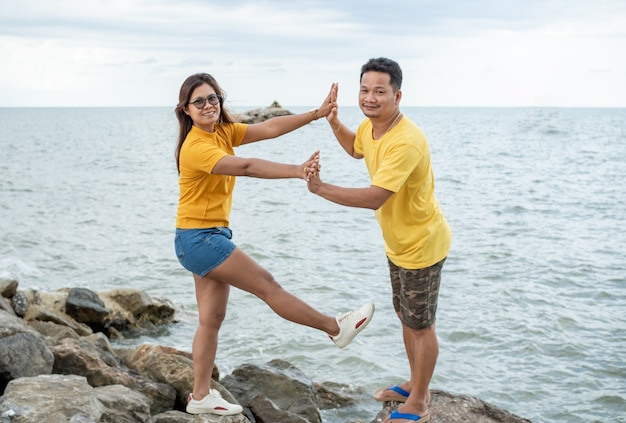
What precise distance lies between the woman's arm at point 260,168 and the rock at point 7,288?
22.0 ft

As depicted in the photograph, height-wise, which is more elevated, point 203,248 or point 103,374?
point 203,248

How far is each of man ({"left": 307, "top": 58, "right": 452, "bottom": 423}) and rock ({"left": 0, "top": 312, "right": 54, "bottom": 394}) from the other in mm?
3324

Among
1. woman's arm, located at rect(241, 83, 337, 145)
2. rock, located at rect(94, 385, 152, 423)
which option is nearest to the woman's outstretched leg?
woman's arm, located at rect(241, 83, 337, 145)

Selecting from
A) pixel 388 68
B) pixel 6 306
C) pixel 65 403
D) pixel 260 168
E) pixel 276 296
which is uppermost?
pixel 388 68

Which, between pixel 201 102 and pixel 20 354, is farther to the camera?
pixel 20 354

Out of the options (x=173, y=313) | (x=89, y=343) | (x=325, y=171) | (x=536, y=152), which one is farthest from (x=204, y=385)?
(x=536, y=152)

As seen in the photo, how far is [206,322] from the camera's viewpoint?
5.16 m

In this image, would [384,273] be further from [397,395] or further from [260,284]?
[260,284]

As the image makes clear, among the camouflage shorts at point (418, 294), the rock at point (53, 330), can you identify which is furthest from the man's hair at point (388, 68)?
the rock at point (53, 330)

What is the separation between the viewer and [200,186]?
4.89 m

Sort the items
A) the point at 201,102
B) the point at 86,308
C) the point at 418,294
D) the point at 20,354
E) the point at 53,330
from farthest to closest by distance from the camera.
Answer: the point at 86,308 < the point at 53,330 < the point at 20,354 < the point at 418,294 < the point at 201,102

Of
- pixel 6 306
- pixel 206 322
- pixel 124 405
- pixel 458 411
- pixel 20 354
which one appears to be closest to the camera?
pixel 206 322

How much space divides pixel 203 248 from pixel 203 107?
3.04ft

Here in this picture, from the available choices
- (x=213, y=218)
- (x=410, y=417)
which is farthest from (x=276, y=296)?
(x=410, y=417)
